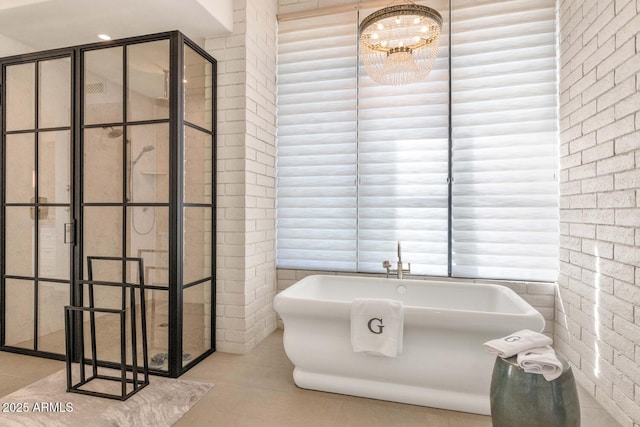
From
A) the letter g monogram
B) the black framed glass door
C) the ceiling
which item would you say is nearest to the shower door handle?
the black framed glass door

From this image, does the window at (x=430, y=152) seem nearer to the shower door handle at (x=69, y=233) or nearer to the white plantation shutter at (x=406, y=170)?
the white plantation shutter at (x=406, y=170)

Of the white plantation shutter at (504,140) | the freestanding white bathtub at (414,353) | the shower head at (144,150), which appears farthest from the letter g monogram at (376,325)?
the shower head at (144,150)

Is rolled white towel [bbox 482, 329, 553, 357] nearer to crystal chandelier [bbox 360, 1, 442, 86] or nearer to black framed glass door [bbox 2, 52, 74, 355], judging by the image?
crystal chandelier [bbox 360, 1, 442, 86]

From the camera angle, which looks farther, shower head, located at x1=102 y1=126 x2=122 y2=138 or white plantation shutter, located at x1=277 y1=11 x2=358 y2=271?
white plantation shutter, located at x1=277 y1=11 x2=358 y2=271

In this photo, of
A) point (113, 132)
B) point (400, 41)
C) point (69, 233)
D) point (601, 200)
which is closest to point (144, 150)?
point (113, 132)

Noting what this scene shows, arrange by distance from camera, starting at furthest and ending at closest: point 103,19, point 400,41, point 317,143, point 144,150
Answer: point 317,143, point 103,19, point 144,150, point 400,41

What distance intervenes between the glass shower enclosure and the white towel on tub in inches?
49.9

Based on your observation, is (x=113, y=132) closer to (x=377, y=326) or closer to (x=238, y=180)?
(x=238, y=180)

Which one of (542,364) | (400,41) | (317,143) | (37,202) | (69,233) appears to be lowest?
(542,364)

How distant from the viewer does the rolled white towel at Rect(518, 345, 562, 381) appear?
5.12 ft

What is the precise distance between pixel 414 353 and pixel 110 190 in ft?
7.76

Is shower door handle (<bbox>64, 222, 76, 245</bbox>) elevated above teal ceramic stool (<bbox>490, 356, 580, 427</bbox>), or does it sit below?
above

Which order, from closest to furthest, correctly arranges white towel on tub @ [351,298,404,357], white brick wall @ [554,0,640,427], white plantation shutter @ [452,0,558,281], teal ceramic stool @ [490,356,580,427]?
teal ceramic stool @ [490,356,580,427], white brick wall @ [554,0,640,427], white towel on tub @ [351,298,404,357], white plantation shutter @ [452,0,558,281]

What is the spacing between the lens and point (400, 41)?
2.21m
